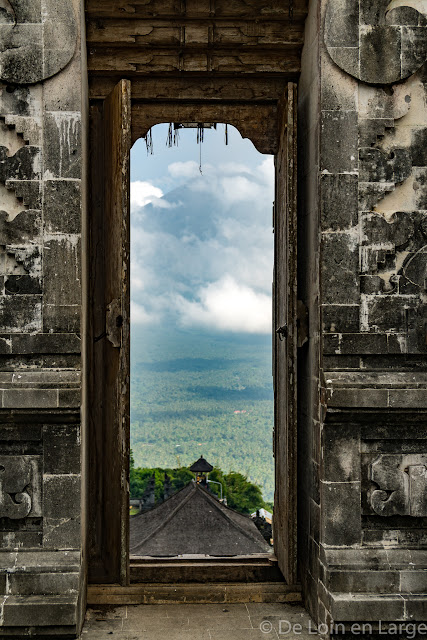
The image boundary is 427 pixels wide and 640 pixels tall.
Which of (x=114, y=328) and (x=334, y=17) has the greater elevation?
(x=334, y=17)

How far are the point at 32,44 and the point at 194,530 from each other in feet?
54.0

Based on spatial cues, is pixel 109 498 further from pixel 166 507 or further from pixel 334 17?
pixel 166 507

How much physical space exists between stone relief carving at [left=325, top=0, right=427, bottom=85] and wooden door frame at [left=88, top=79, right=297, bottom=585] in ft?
2.01

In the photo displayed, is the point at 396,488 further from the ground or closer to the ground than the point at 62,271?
closer to the ground

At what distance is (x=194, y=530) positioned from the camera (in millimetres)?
20688

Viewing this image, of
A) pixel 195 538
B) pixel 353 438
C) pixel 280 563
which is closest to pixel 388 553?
pixel 353 438

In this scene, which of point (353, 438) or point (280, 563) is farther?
point (280, 563)

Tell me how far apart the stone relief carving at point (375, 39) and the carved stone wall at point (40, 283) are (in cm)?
206

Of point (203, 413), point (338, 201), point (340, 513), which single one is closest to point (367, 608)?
point (340, 513)

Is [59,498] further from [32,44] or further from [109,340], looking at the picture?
[32,44]

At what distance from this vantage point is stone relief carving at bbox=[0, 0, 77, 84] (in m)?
6.18

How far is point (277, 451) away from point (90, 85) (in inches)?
149

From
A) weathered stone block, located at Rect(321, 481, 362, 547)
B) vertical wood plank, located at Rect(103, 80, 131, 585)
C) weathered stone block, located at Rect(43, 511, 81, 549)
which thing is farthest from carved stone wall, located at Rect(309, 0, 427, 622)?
weathered stone block, located at Rect(43, 511, 81, 549)

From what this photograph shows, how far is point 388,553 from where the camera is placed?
6.03 metres
